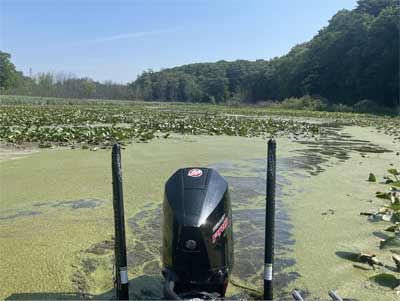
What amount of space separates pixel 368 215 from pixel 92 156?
4.71 meters

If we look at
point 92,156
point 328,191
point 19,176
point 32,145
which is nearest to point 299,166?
point 328,191

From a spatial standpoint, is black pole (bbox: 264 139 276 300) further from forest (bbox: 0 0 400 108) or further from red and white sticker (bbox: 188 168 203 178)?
forest (bbox: 0 0 400 108)

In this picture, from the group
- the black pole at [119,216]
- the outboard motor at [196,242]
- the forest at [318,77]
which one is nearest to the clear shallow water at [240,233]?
the black pole at [119,216]

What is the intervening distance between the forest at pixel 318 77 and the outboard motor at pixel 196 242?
34.2m

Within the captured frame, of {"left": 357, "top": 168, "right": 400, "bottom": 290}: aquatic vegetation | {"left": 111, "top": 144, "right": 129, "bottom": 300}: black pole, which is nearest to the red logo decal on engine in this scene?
{"left": 111, "top": 144, "right": 129, "bottom": 300}: black pole

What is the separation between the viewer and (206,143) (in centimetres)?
883

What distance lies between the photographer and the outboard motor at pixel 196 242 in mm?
1699

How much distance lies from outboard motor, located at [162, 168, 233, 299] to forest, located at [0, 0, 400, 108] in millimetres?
34217

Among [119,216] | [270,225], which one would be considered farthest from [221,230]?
[119,216]

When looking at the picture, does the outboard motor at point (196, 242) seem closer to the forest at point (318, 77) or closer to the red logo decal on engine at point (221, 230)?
the red logo decal on engine at point (221, 230)

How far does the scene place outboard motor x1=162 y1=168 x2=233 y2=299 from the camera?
170cm

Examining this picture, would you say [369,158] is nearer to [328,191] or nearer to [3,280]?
[328,191]

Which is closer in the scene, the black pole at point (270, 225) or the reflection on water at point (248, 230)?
the black pole at point (270, 225)

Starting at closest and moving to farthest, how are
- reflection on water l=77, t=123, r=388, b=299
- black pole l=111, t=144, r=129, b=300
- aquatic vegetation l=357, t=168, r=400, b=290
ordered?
1. black pole l=111, t=144, r=129, b=300
2. aquatic vegetation l=357, t=168, r=400, b=290
3. reflection on water l=77, t=123, r=388, b=299
